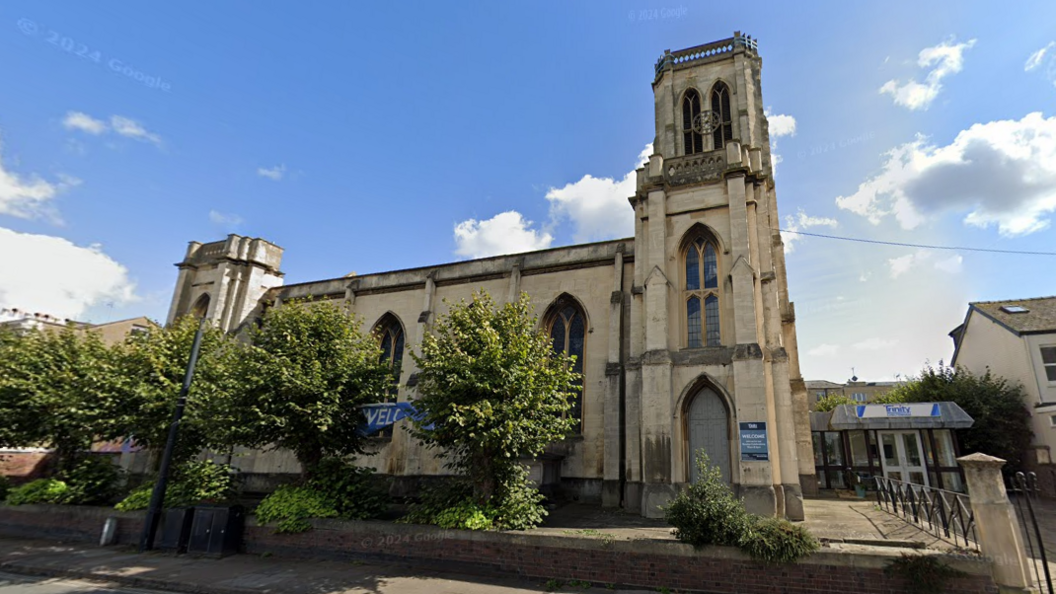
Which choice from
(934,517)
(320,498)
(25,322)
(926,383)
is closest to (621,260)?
(934,517)

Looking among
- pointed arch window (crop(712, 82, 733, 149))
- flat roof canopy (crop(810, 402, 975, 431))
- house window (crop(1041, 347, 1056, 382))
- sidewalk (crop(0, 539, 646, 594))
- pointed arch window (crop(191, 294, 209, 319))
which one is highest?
pointed arch window (crop(712, 82, 733, 149))

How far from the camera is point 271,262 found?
28641 millimetres

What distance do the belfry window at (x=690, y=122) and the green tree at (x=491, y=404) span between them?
43.4 feet

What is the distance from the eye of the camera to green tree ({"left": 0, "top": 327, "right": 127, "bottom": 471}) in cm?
1636

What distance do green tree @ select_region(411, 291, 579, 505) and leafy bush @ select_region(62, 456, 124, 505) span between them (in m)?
12.5

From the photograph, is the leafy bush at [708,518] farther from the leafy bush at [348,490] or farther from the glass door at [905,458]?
the glass door at [905,458]

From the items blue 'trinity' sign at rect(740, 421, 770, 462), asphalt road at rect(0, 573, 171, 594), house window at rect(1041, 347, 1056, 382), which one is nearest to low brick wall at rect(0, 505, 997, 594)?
asphalt road at rect(0, 573, 171, 594)

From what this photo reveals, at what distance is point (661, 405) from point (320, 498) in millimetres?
10302

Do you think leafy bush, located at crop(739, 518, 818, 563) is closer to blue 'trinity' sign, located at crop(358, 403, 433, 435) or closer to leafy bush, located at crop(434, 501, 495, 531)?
leafy bush, located at crop(434, 501, 495, 531)

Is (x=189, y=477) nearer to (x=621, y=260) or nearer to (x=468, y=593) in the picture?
(x=468, y=593)

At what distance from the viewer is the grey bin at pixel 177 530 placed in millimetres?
13281

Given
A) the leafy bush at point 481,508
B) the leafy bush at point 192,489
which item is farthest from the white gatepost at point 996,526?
the leafy bush at point 192,489

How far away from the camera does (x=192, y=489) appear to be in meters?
15.1

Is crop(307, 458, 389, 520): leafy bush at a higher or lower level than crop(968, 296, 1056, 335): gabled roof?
lower
